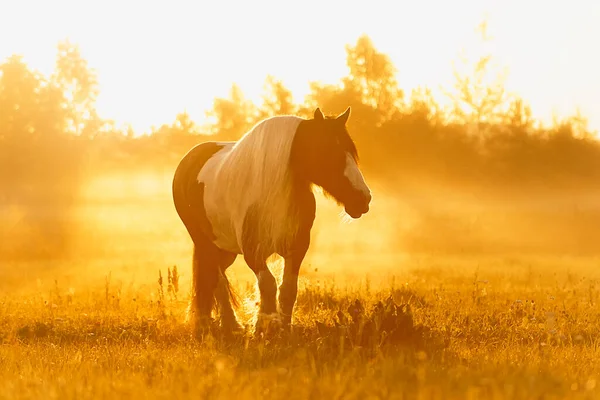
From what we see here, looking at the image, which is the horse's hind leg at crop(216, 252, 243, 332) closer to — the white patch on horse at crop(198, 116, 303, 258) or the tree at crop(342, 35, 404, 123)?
the white patch on horse at crop(198, 116, 303, 258)

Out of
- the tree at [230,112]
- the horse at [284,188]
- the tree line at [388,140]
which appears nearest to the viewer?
the horse at [284,188]

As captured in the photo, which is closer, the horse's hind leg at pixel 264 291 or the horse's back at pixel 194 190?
the horse's hind leg at pixel 264 291

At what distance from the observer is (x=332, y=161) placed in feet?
24.3

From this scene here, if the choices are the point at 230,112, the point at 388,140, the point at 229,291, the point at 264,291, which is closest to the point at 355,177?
the point at 264,291

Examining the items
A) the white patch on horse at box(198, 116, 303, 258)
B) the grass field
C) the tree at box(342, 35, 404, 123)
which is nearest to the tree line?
the tree at box(342, 35, 404, 123)

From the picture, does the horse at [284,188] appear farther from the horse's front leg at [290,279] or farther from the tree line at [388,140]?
the tree line at [388,140]

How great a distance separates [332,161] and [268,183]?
26.1 inches

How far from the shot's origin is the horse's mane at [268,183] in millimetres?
7504

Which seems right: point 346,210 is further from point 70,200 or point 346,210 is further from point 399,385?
point 70,200

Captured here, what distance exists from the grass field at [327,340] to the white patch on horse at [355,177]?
3.77 feet

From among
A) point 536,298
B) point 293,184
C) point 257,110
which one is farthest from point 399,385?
point 257,110

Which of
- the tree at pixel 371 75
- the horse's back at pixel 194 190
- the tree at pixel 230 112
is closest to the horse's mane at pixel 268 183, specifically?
the horse's back at pixel 194 190

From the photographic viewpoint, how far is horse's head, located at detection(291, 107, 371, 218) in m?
7.31

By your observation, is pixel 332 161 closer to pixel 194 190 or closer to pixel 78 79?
pixel 194 190
